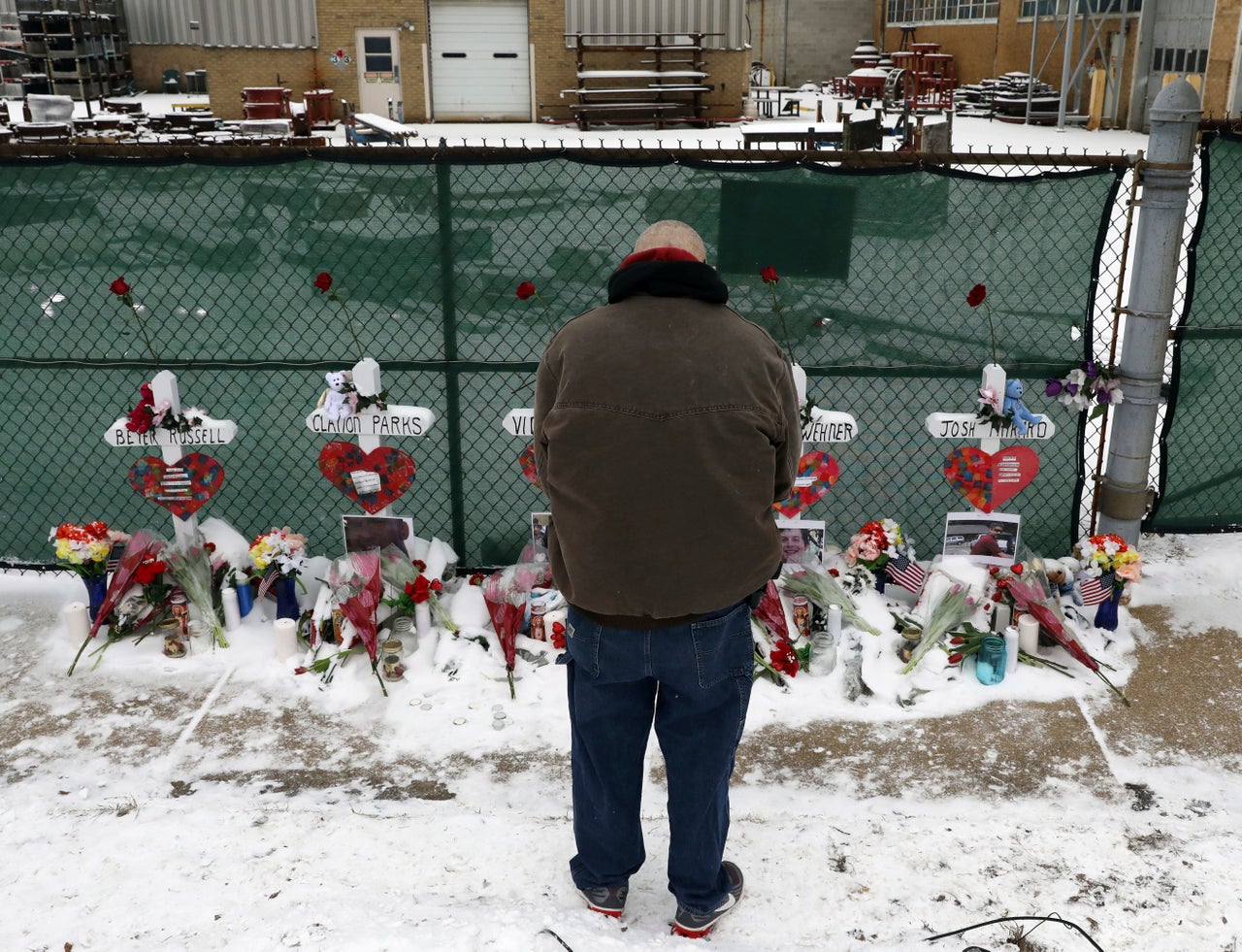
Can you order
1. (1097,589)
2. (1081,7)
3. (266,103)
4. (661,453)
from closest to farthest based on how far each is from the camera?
(661,453)
(1097,589)
(266,103)
(1081,7)

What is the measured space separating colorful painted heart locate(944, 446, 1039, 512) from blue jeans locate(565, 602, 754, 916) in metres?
2.45

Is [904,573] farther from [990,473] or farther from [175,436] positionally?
[175,436]

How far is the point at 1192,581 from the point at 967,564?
1187mm

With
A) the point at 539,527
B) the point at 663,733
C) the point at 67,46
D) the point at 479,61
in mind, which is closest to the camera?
the point at 663,733

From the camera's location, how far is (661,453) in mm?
2547

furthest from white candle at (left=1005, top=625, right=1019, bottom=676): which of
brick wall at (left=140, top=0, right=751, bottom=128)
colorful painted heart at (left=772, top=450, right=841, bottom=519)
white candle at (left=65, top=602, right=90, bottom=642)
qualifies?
brick wall at (left=140, top=0, right=751, bottom=128)

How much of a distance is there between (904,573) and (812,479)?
0.58 metres

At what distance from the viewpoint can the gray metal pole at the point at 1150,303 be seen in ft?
15.4

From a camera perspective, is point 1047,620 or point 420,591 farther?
point 420,591

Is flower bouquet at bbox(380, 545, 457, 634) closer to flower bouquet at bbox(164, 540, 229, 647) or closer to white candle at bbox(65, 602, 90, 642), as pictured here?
flower bouquet at bbox(164, 540, 229, 647)

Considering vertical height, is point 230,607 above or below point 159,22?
below

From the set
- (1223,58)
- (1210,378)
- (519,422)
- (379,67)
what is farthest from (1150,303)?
(379,67)

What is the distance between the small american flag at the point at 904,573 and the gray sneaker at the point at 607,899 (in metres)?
2.25

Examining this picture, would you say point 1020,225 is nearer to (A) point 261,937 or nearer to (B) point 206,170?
(B) point 206,170
